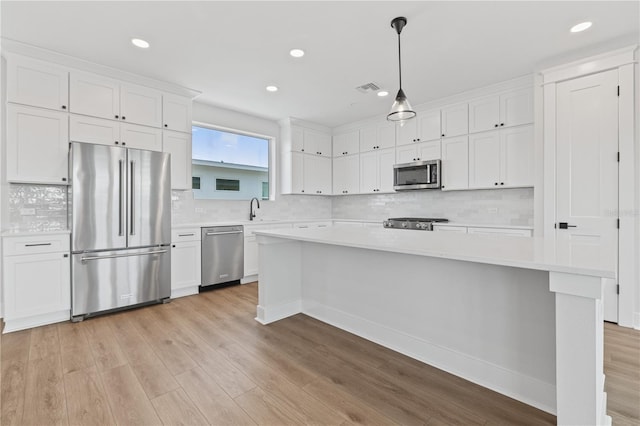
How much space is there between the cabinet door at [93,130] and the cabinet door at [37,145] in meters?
0.06

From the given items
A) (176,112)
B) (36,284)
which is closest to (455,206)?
(176,112)

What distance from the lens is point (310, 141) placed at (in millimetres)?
5770

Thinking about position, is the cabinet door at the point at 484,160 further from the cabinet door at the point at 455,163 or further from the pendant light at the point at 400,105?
the pendant light at the point at 400,105

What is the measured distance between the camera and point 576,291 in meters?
1.21

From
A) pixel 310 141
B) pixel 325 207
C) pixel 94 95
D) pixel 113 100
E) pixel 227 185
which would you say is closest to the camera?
pixel 94 95

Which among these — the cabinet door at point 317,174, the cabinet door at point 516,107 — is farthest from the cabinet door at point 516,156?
the cabinet door at point 317,174

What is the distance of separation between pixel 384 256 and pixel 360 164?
3557 millimetres

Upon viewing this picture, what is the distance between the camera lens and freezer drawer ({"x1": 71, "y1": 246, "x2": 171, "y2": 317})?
9.97 feet

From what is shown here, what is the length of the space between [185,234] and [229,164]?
1.53 m

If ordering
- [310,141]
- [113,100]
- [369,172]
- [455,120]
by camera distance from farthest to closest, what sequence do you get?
1. [310,141]
2. [369,172]
3. [455,120]
4. [113,100]

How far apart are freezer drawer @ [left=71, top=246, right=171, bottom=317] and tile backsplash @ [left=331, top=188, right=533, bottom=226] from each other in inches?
145

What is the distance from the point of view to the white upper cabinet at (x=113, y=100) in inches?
127

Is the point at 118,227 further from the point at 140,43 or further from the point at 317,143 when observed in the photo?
the point at 317,143

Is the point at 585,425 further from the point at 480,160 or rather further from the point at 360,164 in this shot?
the point at 360,164
